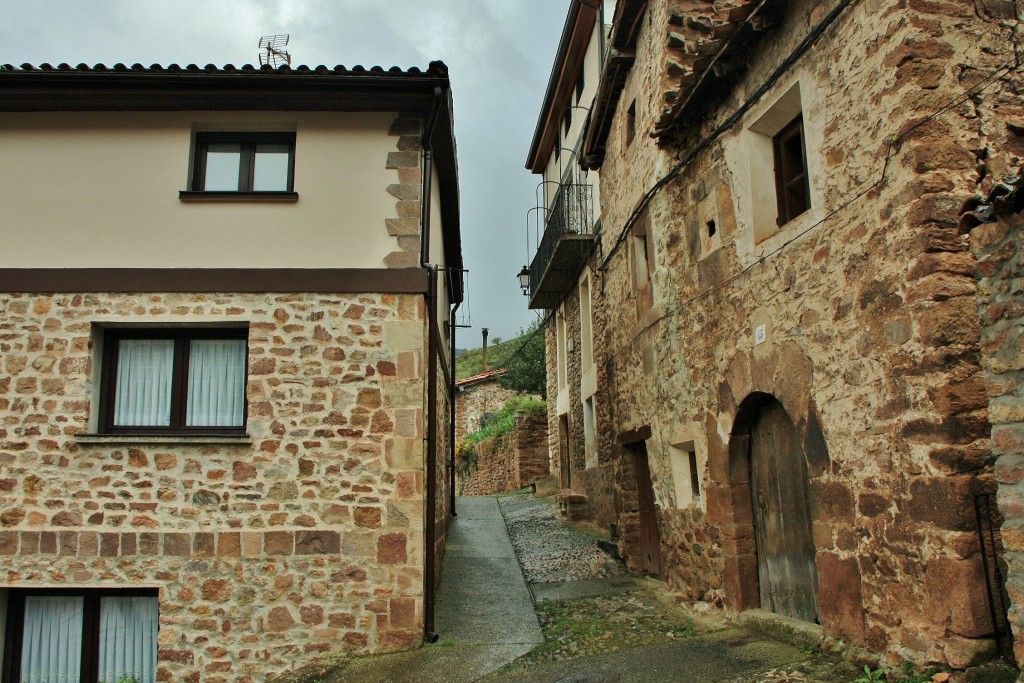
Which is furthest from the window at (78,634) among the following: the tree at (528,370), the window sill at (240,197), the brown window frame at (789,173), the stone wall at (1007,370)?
the tree at (528,370)

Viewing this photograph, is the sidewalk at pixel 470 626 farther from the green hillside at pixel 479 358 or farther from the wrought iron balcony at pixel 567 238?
the green hillside at pixel 479 358

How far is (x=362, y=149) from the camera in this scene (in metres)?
7.73

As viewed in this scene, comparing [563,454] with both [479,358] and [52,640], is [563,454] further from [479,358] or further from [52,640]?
[479,358]

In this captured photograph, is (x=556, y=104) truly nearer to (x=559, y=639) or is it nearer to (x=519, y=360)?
(x=519, y=360)

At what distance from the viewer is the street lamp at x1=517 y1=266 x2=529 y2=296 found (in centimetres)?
1811

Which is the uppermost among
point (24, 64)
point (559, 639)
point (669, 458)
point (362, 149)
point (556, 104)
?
point (556, 104)

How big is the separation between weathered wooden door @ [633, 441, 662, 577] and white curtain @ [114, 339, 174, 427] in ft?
17.7

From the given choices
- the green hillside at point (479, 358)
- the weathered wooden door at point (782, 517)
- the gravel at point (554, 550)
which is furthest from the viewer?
the green hillside at point (479, 358)

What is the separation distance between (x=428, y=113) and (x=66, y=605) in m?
5.75

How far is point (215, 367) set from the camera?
7.51 m

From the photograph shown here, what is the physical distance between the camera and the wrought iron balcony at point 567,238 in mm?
14578

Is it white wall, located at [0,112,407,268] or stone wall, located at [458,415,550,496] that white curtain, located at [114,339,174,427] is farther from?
stone wall, located at [458,415,550,496]

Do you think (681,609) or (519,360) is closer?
(681,609)

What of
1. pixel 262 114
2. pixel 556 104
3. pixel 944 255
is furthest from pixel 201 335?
pixel 556 104
